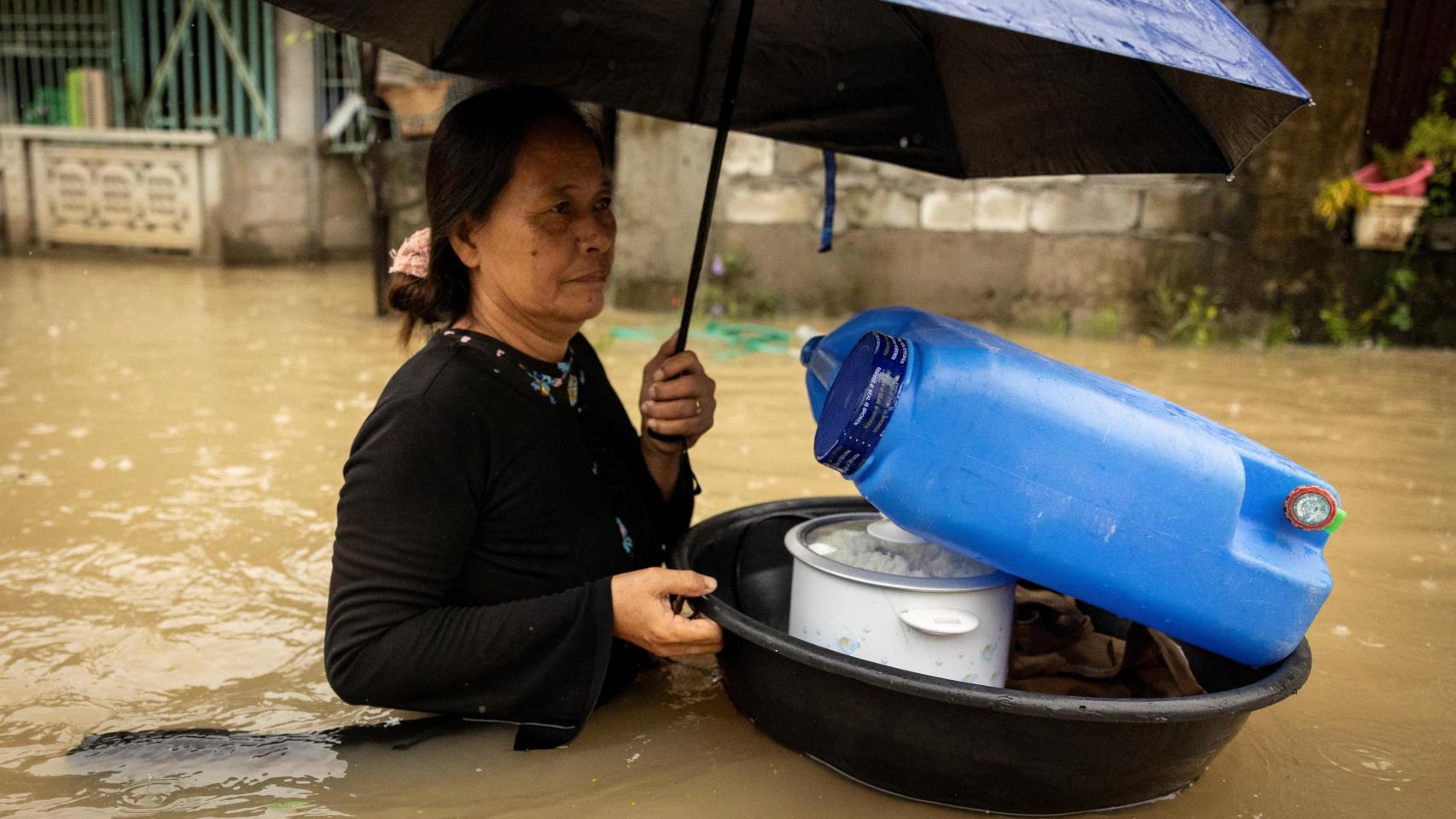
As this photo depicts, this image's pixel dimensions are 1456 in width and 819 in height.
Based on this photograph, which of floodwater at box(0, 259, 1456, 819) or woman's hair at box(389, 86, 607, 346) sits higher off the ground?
woman's hair at box(389, 86, 607, 346)

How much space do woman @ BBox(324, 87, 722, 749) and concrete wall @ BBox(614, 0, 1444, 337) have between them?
4.94 meters

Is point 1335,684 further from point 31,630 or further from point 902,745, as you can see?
point 31,630

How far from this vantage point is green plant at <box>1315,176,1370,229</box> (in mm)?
6254

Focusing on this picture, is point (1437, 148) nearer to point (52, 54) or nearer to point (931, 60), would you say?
point (931, 60)

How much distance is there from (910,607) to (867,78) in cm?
115

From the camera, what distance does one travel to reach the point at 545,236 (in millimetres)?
1886

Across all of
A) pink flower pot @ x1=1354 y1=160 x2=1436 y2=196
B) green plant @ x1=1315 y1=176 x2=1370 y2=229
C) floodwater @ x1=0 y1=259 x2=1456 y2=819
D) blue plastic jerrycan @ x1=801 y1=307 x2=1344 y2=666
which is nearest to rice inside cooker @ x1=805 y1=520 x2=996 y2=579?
blue plastic jerrycan @ x1=801 y1=307 x2=1344 y2=666

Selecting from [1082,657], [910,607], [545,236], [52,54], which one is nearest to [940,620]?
[910,607]

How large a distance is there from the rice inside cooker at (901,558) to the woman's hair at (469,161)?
0.82 meters

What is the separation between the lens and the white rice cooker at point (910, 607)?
1701mm

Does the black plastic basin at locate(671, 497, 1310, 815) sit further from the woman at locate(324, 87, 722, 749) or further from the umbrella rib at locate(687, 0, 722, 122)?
the umbrella rib at locate(687, 0, 722, 122)

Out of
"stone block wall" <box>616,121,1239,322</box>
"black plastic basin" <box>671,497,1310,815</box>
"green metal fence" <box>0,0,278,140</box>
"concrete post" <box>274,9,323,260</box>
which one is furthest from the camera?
"green metal fence" <box>0,0,278,140</box>

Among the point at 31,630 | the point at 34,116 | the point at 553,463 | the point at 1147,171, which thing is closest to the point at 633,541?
the point at 553,463

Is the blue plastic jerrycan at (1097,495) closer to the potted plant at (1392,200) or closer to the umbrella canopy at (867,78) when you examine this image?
the umbrella canopy at (867,78)
